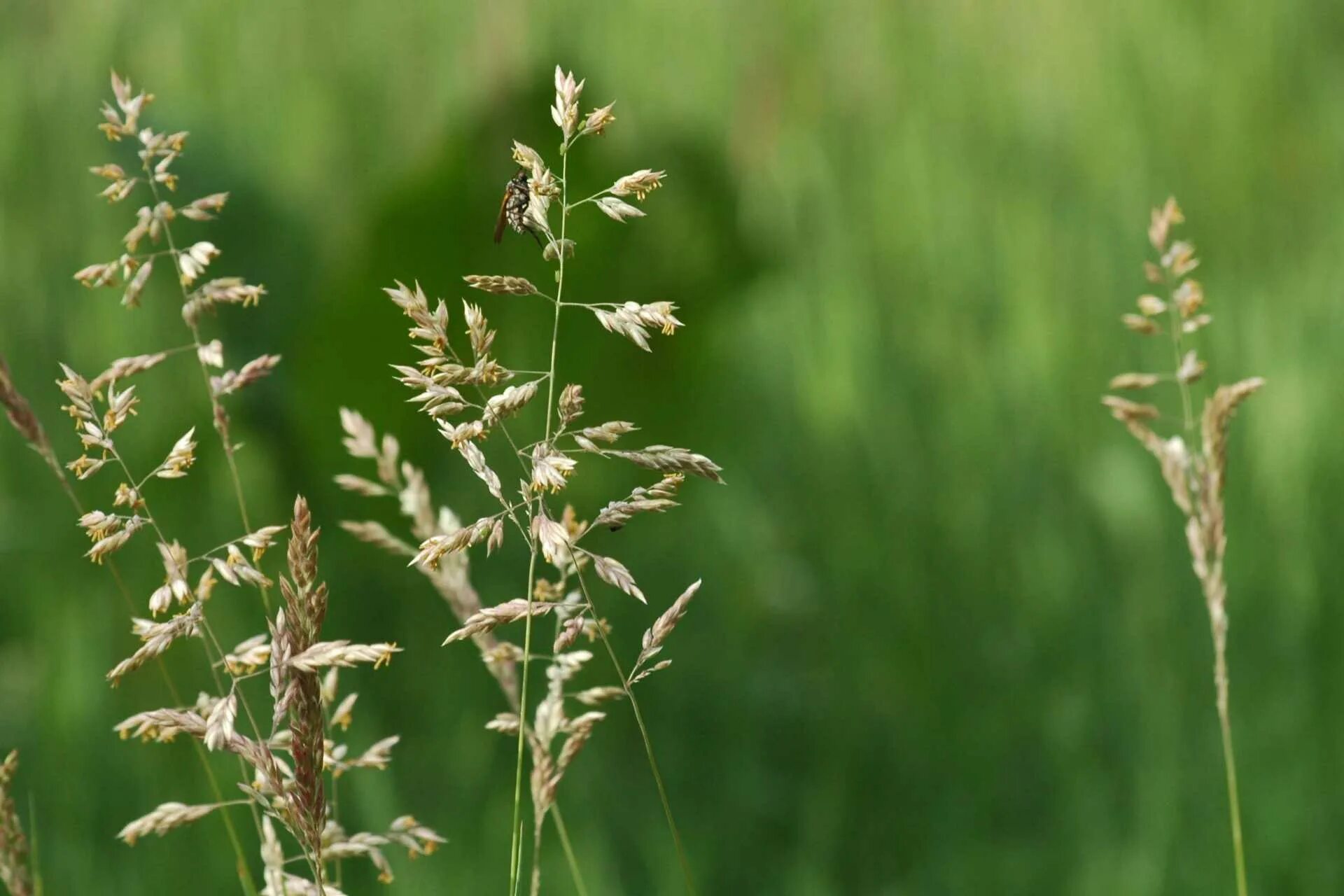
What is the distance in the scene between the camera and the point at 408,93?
263 centimetres

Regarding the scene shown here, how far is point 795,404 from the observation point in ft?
7.93

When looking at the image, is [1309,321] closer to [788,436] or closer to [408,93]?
[788,436]

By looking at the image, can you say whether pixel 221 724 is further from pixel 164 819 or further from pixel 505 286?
pixel 505 286

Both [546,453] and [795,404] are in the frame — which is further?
[795,404]

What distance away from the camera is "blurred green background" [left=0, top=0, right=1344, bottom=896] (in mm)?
1857

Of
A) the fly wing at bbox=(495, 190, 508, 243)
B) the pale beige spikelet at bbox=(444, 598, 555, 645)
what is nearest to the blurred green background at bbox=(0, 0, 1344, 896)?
the fly wing at bbox=(495, 190, 508, 243)

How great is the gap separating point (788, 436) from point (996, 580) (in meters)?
0.42

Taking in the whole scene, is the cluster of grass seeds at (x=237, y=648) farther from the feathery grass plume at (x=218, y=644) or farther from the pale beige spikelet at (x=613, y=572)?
the pale beige spikelet at (x=613, y=572)

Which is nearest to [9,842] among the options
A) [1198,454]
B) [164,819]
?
[164,819]

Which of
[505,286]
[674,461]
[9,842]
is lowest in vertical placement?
[9,842]

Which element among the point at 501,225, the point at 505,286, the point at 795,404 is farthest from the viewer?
the point at 795,404

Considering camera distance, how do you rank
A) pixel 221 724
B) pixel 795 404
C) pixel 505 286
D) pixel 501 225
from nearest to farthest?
pixel 221 724
pixel 505 286
pixel 501 225
pixel 795 404

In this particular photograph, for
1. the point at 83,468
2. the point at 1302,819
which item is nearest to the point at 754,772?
the point at 1302,819

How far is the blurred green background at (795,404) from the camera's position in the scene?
6.09ft
